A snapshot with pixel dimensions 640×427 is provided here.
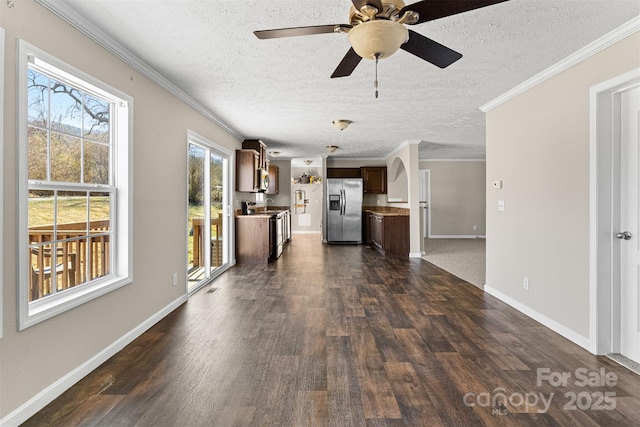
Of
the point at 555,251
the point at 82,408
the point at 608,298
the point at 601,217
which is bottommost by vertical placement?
the point at 82,408

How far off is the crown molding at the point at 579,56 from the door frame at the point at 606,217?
0.30 meters

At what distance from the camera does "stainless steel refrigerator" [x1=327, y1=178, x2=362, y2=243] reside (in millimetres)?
8977

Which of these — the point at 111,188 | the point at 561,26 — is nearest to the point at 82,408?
the point at 111,188

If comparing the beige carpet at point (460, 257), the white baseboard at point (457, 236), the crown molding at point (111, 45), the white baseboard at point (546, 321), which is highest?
the crown molding at point (111, 45)

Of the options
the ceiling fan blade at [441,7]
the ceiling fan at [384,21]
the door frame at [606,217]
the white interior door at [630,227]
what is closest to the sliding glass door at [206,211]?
the ceiling fan at [384,21]

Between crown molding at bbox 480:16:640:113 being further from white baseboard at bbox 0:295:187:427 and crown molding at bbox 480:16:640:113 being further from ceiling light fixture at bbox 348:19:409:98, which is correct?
white baseboard at bbox 0:295:187:427

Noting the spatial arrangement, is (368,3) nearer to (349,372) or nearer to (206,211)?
(349,372)

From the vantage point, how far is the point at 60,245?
2188 mm

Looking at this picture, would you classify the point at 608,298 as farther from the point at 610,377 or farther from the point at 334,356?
the point at 334,356

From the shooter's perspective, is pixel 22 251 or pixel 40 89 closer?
pixel 22 251

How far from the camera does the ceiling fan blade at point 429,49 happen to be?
6.28 feet

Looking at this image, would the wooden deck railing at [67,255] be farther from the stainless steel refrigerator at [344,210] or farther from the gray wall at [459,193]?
the gray wall at [459,193]

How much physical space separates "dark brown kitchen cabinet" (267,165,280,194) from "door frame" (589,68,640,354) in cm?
729

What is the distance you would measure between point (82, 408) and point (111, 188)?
5.11ft
